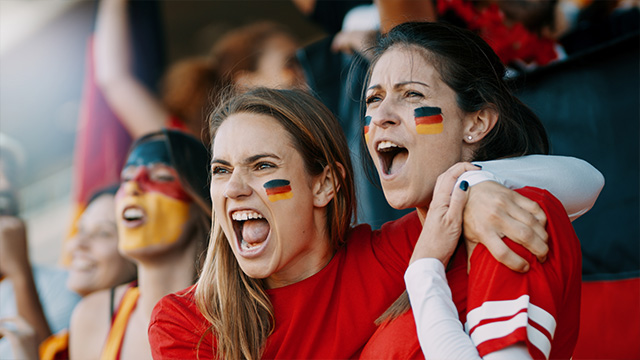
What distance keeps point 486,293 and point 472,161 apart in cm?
51

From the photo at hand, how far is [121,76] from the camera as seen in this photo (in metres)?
4.60

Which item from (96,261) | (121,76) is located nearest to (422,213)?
(96,261)

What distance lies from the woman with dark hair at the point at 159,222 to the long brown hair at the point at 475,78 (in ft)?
3.69

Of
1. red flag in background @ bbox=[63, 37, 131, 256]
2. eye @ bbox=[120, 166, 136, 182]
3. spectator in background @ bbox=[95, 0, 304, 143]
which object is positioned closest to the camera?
eye @ bbox=[120, 166, 136, 182]

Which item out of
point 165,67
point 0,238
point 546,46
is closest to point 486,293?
point 546,46

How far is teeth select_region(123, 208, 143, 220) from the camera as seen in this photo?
2.69m

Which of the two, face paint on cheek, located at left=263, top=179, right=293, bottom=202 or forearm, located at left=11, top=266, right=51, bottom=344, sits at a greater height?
face paint on cheek, located at left=263, top=179, right=293, bottom=202

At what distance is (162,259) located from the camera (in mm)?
2721

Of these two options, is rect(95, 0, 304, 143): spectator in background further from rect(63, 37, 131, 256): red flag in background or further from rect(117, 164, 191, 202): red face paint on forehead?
rect(117, 164, 191, 202): red face paint on forehead

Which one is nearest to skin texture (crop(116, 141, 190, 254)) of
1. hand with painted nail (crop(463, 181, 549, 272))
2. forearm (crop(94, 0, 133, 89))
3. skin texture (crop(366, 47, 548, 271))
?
skin texture (crop(366, 47, 548, 271))

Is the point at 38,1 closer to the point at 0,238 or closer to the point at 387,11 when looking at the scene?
the point at 0,238

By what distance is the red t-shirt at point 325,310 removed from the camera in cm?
174

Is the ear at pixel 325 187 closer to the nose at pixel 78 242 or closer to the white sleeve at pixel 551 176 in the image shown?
the white sleeve at pixel 551 176

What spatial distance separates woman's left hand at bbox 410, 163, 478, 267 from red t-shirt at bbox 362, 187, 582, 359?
0.07 metres
